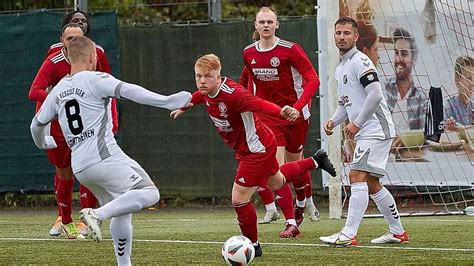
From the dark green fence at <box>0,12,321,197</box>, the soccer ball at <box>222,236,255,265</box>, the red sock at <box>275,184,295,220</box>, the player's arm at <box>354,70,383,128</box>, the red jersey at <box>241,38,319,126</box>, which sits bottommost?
the soccer ball at <box>222,236,255,265</box>

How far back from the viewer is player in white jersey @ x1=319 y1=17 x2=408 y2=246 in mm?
9000

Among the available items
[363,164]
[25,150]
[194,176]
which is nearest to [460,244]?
[363,164]

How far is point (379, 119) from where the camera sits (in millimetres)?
9219

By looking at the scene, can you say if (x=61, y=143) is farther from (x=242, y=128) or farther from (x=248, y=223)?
(x=248, y=223)

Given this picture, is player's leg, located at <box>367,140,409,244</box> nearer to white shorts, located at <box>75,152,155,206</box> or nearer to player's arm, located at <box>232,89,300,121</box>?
player's arm, located at <box>232,89,300,121</box>

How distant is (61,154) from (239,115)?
2.54 metres

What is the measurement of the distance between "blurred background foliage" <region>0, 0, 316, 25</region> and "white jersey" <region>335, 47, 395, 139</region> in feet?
24.0

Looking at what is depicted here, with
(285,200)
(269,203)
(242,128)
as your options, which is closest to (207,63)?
(242,128)

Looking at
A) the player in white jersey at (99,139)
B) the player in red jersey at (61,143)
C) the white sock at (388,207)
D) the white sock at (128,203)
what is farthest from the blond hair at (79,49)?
the white sock at (388,207)

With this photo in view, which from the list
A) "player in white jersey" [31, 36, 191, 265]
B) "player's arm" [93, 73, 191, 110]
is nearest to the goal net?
"player in white jersey" [31, 36, 191, 265]

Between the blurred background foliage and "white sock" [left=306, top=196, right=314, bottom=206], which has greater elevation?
the blurred background foliage

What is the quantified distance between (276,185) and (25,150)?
7.11m

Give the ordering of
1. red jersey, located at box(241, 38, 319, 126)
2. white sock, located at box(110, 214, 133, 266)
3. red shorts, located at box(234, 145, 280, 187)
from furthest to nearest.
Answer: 1. red jersey, located at box(241, 38, 319, 126)
2. red shorts, located at box(234, 145, 280, 187)
3. white sock, located at box(110, 214, 133, 266)

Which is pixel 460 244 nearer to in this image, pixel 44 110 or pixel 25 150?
pixel 44 110
